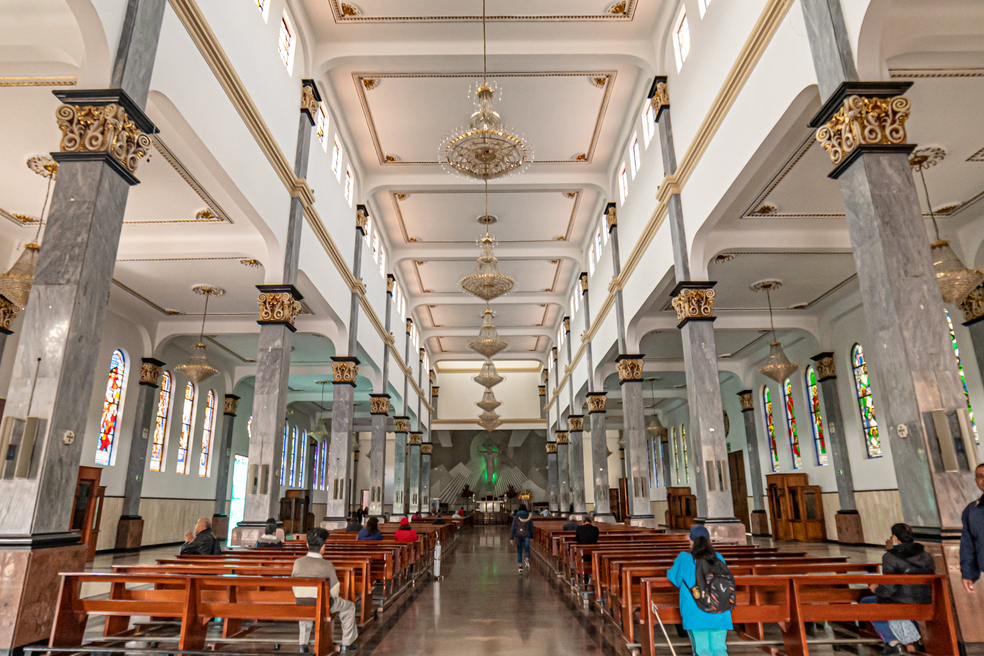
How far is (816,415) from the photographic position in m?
18.4

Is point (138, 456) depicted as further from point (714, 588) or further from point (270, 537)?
point (714, 588)

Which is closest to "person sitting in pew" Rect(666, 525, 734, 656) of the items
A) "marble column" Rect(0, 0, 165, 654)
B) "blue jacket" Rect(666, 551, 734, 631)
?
"blue jacket" Rect(666, 551, 734, 631)

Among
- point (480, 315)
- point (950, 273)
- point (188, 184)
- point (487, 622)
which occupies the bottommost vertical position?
point (487, 622)

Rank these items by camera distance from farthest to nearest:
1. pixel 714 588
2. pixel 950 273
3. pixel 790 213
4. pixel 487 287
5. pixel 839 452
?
1. pixel 839 452
2. pixel 487 287
3. pixel 790 213
4. pixel 950 273
5. pixel 714 588

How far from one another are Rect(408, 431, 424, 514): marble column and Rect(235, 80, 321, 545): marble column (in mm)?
19963

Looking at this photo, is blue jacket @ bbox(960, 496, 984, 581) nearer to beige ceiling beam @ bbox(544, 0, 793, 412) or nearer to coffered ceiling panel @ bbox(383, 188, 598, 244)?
beige ceiling beam @ bbox(544, 0, 793, 412)

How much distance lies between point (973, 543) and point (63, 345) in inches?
287

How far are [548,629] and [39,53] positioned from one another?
358 inches

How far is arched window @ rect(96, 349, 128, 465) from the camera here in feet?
50.7

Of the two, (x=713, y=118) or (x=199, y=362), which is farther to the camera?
(x=199, y=362)

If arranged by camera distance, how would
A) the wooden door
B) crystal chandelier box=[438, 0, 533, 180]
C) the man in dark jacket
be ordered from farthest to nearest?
the wooden door < crystal chandelier box=[438, 0, 533, 180] < the man in dark jacket

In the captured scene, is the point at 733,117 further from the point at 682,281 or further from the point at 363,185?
the point at 363,185

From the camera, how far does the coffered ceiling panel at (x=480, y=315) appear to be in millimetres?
28656

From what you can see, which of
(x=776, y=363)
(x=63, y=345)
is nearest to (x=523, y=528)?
(x=776, y=363)
